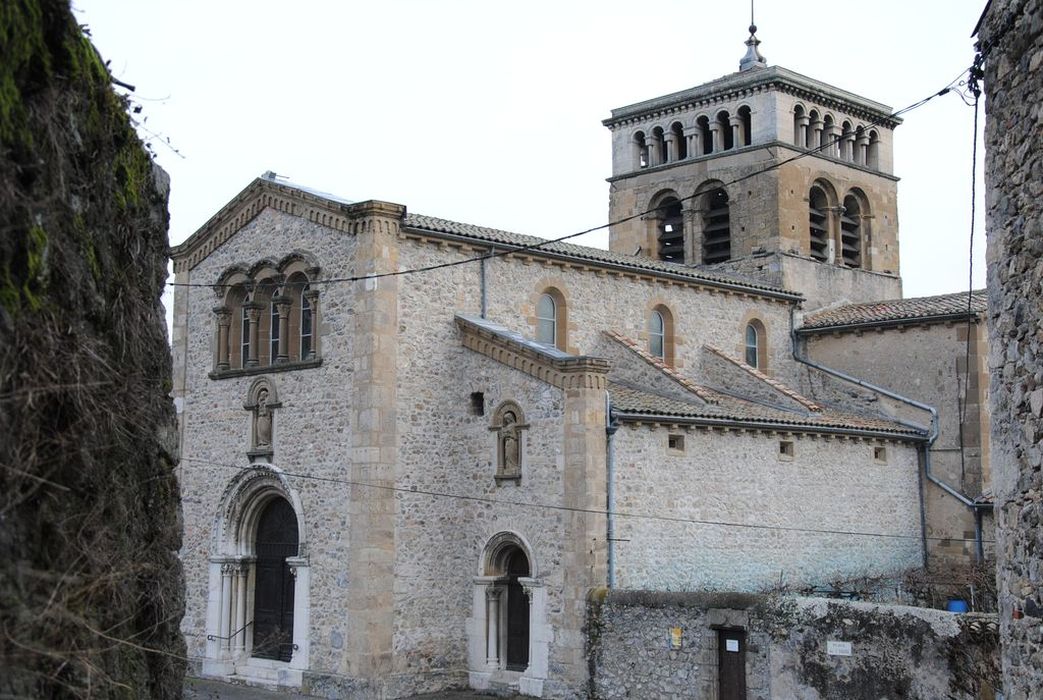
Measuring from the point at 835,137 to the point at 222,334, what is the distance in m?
19.3

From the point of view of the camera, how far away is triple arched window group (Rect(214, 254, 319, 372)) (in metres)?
24.1

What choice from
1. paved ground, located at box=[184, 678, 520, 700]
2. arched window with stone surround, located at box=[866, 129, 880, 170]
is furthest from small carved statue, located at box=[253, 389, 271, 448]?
arched window with stone surround, located at box=[866, 129, 880, 170]

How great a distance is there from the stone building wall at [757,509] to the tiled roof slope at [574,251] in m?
4.91

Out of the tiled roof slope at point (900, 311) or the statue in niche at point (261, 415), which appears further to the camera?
the tiled roof slope at point (900, 311)

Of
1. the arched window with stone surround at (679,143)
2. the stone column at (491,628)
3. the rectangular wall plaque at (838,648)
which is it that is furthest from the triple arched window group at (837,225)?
the rectangular wall plaque at (838,648)

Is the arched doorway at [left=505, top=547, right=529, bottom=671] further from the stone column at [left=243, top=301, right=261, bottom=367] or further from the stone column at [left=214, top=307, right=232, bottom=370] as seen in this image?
the stone column at [left=214, top=307, right=232, bottom=370]

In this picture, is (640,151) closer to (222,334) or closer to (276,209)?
(276,209)

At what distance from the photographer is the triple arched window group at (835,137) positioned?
3478 centimetres

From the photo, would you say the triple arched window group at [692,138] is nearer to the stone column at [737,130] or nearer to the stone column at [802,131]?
the stone column at [737,130]

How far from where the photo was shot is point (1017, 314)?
843 cm

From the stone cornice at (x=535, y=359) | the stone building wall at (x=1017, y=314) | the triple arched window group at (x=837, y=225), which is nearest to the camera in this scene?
the stone building wall at (x=1017, y=314)

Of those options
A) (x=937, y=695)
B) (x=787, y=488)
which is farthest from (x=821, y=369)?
(x=937, y=695)

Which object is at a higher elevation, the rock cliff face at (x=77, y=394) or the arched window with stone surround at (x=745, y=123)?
the arched window with stone surround at (x=745, y=123)

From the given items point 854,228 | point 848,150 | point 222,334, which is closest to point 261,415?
point 222,334
